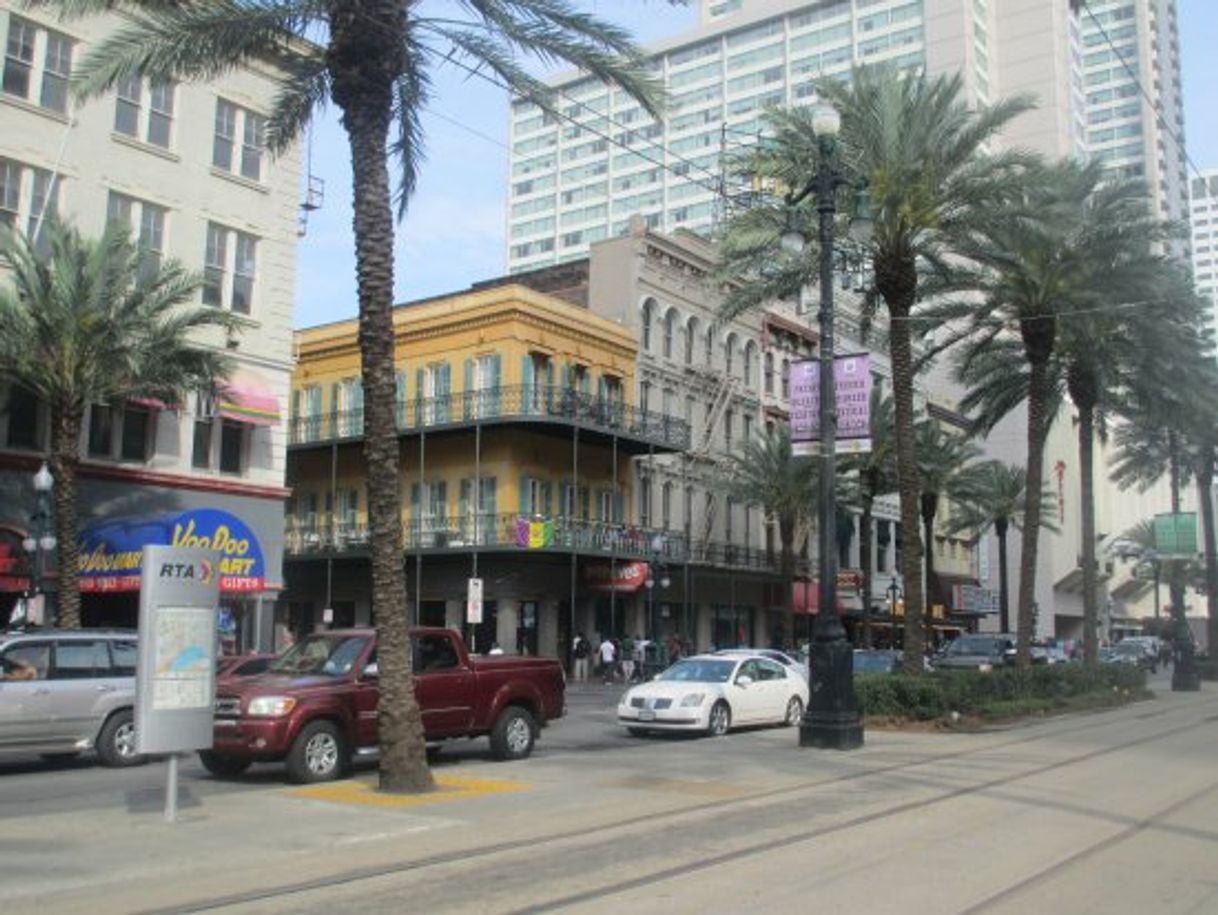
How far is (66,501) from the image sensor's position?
2481 cm

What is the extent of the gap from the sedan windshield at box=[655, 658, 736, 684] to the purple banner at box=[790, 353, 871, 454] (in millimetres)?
4958

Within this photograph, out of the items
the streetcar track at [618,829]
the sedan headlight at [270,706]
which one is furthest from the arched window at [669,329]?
the sedan headlight at [270,706]

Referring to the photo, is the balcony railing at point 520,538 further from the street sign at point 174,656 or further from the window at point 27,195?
the street sign at point 174,656

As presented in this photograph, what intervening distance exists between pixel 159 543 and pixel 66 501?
2.29 meters

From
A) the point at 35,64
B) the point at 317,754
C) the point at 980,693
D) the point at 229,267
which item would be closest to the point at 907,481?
the point at 980,693

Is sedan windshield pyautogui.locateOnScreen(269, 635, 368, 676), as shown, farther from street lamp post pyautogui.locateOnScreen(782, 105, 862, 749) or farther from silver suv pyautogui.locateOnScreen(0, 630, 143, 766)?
street lamp post pyautogui.locateOnScreen(782, 105, 862, 749)

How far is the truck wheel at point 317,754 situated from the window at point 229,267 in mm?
20465

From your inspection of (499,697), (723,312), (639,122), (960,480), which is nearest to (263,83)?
(723,312)

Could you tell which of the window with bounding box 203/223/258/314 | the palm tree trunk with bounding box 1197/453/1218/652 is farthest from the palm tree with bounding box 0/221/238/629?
the palm tree trunk with bounding box 1197/453/1218/652

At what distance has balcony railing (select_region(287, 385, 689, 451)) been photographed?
42438 mm

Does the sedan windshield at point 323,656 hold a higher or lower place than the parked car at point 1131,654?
higher

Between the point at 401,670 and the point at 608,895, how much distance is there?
17.7 ft

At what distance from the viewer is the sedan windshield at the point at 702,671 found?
72.1ft

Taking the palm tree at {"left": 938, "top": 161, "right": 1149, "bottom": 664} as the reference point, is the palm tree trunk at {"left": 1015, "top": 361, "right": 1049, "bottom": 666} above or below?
below
